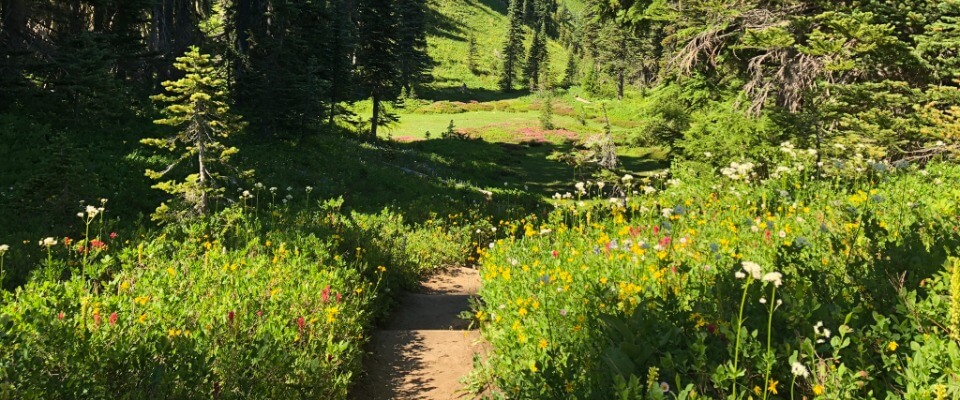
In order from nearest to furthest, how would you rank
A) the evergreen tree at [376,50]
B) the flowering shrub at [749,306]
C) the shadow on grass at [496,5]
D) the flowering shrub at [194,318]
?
the flowering shrub at [749,306] → the flowering shrub at [194,318] → the evergreen tree at [376,50] → the shadow on grass at [496,5]

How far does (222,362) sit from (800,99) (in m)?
12.3

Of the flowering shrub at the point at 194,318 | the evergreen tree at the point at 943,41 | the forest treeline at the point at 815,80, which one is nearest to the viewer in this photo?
the flowering shrub at the point at 194,318

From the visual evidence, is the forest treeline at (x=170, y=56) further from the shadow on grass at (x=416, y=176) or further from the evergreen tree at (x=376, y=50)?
the shadow on grass at (x=416, y=176)

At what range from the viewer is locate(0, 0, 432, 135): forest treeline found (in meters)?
13.9

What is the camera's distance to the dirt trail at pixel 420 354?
5176 mm

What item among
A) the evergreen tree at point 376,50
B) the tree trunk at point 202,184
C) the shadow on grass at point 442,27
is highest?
the shadow on grass at point 442,27

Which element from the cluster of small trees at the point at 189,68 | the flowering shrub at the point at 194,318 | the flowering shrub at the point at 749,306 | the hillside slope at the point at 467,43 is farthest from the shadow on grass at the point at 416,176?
the hillside slope at the point at 467,43

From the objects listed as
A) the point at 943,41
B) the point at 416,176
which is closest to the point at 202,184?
the point at 416,176

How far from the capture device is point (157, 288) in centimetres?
516

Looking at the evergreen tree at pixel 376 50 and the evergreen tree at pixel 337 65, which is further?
the evergreen tree at pixel 376 50

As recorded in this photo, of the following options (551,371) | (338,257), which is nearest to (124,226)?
(338,257)

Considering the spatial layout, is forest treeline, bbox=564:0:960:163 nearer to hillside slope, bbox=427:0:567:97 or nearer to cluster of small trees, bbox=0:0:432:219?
cluster of small trees, bbox=0:0:432:219

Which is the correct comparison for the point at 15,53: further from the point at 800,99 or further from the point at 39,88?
the point at 800,99

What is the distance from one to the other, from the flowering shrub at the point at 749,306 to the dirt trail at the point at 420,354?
19.4 inches
